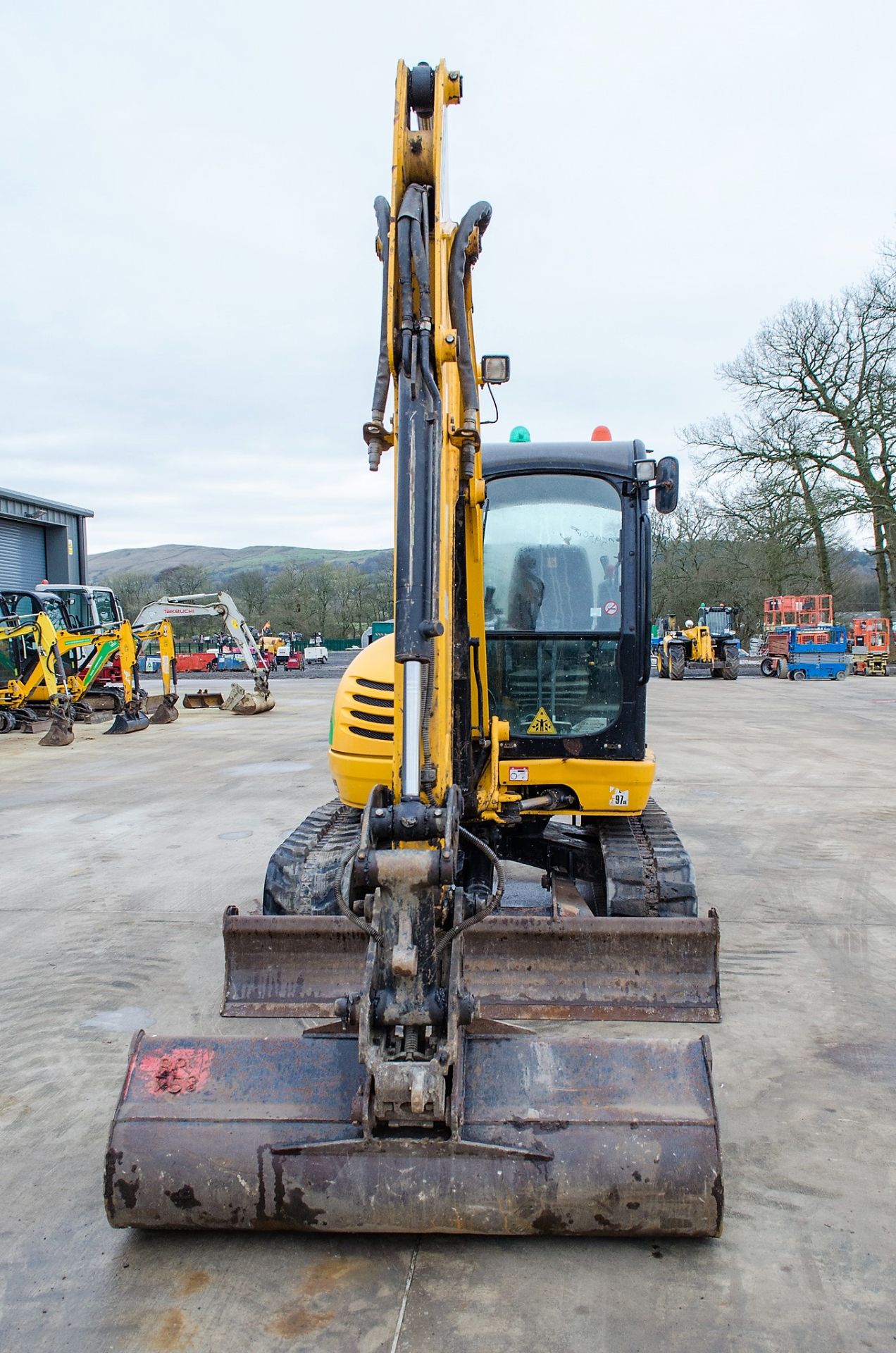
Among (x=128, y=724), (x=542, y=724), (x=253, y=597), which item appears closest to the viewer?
(x=542, y=724)

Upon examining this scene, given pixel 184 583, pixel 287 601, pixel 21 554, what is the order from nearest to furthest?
pixel 21 554
pixel 287 601
pixel 184 583

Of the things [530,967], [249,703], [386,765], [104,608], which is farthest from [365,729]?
[104,608]

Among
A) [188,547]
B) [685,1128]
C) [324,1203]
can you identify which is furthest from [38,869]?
[188,547]

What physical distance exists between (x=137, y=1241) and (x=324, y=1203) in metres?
0.60

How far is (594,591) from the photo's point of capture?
5117 millimetres

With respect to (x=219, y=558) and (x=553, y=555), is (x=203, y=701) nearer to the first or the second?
(x=553, y=555)

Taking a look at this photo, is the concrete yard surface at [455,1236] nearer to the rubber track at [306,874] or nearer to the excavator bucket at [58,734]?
the rubber track at [306,874]

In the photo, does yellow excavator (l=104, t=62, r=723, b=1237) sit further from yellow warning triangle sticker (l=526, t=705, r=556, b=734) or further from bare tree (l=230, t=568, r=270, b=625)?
bare tree (l=230, t=568, r=270, b=625)

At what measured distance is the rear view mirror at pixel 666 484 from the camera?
188 inches

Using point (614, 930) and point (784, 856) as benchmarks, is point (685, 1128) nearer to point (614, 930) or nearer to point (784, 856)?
point (614, 930)

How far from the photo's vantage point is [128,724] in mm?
17062

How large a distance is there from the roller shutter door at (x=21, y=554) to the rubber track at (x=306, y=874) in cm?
2508

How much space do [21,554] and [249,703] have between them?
1201cm

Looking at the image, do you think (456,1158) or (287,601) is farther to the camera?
(287,601)
